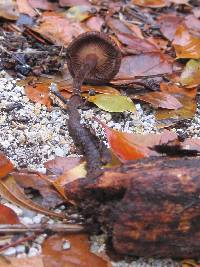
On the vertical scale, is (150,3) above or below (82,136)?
above

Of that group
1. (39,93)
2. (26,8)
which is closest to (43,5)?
(26,8)

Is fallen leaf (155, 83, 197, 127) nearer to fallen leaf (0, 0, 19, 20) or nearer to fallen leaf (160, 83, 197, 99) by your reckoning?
fallen leaf (160, 83, 197, 99)

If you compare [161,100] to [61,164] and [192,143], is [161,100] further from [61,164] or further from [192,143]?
[61,164]

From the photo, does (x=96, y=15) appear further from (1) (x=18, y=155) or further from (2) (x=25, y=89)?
(1) (x=18, y=155)

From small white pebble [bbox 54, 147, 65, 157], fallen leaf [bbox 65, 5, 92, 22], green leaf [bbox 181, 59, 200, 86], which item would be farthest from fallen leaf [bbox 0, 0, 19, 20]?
small white pebble [bbox 54, 147, 65, 157]

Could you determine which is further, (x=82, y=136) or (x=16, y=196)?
(x=82, y=136)

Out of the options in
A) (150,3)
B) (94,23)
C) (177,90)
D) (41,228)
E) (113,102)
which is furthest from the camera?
(150,3)

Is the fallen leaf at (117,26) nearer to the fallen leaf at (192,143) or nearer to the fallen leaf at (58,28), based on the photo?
the fallen leaf at (58,28)

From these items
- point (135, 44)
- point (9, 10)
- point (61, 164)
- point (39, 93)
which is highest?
point (9, 10)
